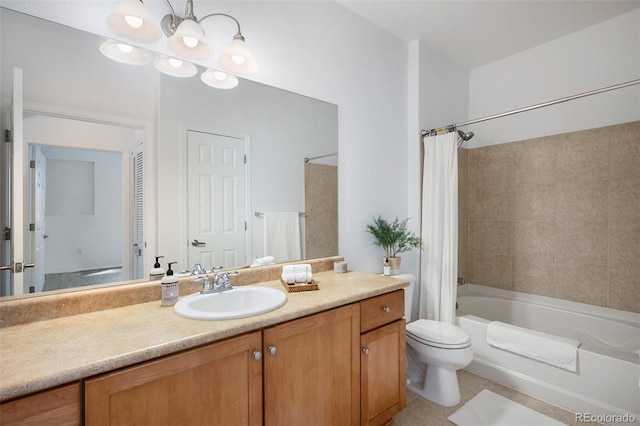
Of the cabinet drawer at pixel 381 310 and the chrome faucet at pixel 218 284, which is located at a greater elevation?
the chrome faucet at pixel 218 284

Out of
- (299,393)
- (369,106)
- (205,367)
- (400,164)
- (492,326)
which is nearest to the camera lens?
(205,367)

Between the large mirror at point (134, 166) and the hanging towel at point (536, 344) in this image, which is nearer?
the large mirror at point (134, 166)

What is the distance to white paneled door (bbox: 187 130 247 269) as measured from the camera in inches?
59.4

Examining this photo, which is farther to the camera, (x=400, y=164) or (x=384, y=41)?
(x=400, y=164)

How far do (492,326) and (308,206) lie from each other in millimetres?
1595

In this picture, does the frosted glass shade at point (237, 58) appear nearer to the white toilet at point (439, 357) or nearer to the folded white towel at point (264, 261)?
the folded white towel at point (264, 261)

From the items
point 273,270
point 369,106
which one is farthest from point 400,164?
point 273,270

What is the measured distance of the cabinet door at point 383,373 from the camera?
4.83 feet

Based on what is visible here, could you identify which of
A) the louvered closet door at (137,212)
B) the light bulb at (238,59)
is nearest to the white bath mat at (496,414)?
the louvered closet door at (137,212)

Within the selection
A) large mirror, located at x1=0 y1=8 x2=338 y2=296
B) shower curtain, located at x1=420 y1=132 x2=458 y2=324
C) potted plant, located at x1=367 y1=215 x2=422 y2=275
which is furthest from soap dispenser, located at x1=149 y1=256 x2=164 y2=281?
shower curtain, located at x1=420 y1=132 x2=458 y2=324

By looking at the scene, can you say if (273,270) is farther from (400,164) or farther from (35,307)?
(400,164)

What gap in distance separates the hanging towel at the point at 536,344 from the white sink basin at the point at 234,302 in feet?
5.54

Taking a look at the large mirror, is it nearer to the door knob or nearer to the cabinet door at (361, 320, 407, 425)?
the door knob

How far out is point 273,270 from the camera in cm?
172
